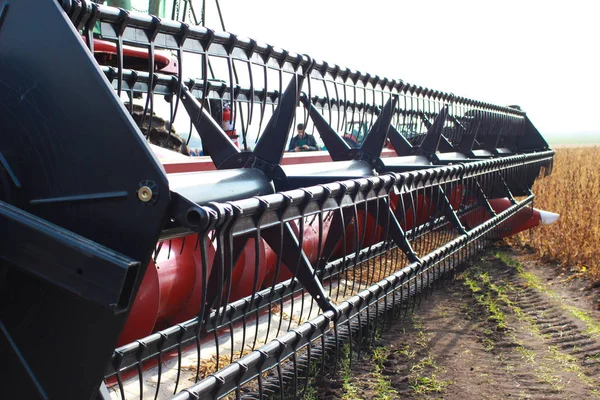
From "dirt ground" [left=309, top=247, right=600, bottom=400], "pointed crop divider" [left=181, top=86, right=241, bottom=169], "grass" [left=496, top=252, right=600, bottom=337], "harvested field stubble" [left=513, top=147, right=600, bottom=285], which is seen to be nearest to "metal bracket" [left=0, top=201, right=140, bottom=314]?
"pointed crop divider" [left=181, top=86, right=241, bottom=169]

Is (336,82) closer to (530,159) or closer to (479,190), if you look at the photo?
(479,190)

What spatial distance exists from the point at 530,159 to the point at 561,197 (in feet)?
5.51

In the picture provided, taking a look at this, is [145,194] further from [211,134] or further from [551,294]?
[551,294]

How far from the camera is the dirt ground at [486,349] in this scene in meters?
2.99

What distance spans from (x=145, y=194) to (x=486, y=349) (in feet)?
9.08

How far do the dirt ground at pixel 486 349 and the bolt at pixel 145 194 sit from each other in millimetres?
1731

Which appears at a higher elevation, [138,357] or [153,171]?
[153,171]

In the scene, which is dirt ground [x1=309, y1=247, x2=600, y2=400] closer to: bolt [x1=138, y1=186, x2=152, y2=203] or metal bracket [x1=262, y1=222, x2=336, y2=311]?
metal bracket [x1=262, y1=222, x2=336, y2=311]

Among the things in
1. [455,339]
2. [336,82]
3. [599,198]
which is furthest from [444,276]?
[599,198]

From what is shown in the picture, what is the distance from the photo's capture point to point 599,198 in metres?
7.19

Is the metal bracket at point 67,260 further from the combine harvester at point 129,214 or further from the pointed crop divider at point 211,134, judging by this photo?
the pointed crop divider at point 211,134

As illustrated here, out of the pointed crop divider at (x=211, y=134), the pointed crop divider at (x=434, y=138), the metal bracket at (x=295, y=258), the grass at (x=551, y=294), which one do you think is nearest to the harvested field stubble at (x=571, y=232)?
the grass at (x=551, y=294)

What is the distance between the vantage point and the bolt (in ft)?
4.51

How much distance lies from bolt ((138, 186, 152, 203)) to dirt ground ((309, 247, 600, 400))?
68.1 inches
